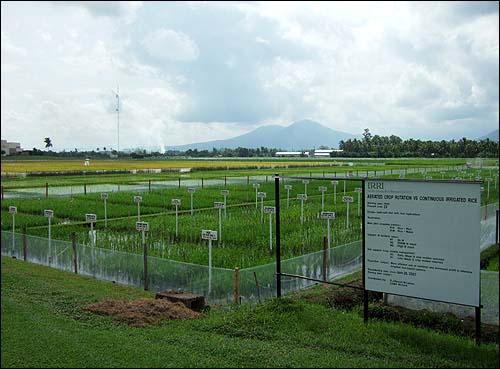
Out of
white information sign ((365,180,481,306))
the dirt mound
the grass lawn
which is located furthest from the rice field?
the dirt mound

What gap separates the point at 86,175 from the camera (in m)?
39.8

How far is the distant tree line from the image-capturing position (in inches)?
368

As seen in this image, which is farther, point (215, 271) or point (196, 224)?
point (196, 224)

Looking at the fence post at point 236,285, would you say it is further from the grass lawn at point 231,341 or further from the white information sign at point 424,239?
the white information sign at point 424,239

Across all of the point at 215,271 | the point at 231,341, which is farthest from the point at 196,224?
the point at 231,341

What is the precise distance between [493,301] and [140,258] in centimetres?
595

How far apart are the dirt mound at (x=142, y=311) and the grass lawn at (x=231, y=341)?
16cm

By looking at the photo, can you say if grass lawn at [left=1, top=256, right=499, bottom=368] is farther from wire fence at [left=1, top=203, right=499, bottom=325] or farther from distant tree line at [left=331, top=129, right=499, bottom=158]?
distant tree line at [left=331, top=129, right=499, bottom=158]

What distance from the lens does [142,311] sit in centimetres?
671

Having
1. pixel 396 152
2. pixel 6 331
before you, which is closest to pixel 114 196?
pixel 396 152

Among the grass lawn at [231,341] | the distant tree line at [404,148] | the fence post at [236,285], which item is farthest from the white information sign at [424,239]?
the distant tree line at [404,148]

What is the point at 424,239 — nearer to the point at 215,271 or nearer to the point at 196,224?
the point at 215,271

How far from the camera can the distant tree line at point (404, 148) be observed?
9352mm

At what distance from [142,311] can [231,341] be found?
1.56 m
